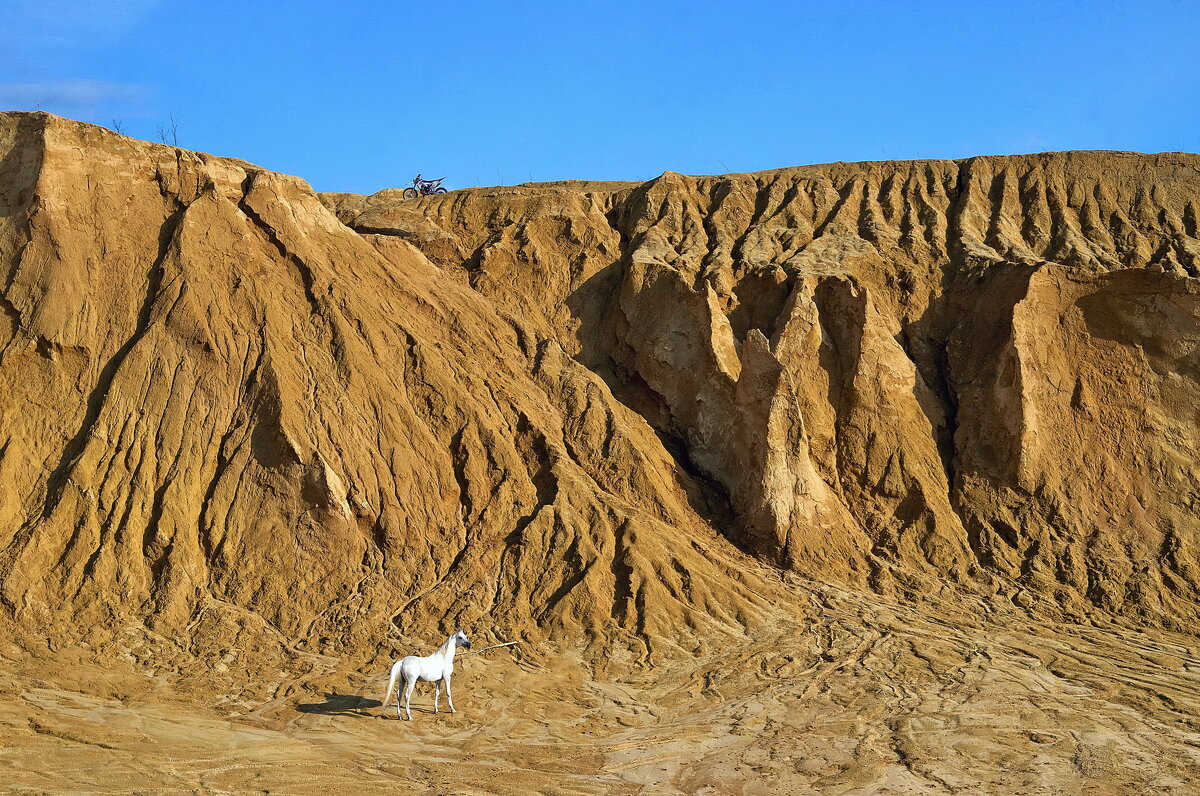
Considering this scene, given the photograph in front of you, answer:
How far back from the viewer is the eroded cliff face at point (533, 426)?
812 inches

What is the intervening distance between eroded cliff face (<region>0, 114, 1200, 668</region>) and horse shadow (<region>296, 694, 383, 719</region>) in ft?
6.27

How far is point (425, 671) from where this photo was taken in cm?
1683

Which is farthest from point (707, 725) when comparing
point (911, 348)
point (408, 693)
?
point (911, 348)

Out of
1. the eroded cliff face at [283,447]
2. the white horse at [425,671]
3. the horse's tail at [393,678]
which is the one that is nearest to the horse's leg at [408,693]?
the white horse at [425,671]

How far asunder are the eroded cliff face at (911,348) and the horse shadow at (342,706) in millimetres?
9137

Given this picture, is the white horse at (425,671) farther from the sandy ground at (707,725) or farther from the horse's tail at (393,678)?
the sandy ground at (707,725)

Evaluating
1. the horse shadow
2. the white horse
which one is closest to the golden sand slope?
the horse shadow

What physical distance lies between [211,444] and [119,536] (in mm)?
2459

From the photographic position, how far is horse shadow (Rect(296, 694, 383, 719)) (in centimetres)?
1708

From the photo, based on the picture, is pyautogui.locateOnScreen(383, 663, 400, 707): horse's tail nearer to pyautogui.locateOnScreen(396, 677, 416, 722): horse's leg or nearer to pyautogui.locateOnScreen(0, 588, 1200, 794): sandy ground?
pyautogui.locateOnScreen(396, 677, 416, 722): horse's leg

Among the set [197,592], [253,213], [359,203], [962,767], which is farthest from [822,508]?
[359,203]

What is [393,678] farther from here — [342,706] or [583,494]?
[583,494]

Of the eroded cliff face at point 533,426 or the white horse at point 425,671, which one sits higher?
the eroded cliff face at point 533,426

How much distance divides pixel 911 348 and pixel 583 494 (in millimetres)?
9990
